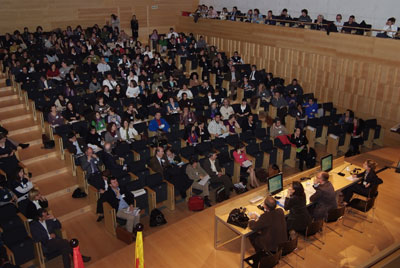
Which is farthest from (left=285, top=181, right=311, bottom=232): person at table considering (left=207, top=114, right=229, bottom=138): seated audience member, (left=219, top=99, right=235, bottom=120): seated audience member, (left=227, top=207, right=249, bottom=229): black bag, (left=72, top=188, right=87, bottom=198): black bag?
(left=219, top=99, right=235, bottom=120): seated audience member

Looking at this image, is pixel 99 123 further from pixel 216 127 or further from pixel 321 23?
pixel 321 23

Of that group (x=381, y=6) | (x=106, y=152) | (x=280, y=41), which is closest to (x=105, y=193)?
(x=106, y=152)

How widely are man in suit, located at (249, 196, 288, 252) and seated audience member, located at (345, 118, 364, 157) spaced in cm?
592

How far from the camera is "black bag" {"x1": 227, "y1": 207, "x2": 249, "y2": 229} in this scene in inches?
226

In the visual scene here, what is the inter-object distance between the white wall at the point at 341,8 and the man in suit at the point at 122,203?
10439 millimetres

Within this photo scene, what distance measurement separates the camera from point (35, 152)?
9.62 metres

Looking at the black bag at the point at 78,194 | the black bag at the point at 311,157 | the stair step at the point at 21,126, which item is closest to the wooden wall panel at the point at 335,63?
the black bag at the point at 311,157

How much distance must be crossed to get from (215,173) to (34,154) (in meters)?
4.57

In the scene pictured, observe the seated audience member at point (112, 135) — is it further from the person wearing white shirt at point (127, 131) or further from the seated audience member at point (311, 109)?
the seated audience member at point (311, 109)

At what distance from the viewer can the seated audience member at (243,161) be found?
891 cm

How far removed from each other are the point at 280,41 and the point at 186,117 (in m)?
5.97

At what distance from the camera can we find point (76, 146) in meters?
8.93

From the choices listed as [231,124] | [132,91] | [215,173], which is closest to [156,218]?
[215,173]

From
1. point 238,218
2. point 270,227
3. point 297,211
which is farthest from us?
point 297,211
